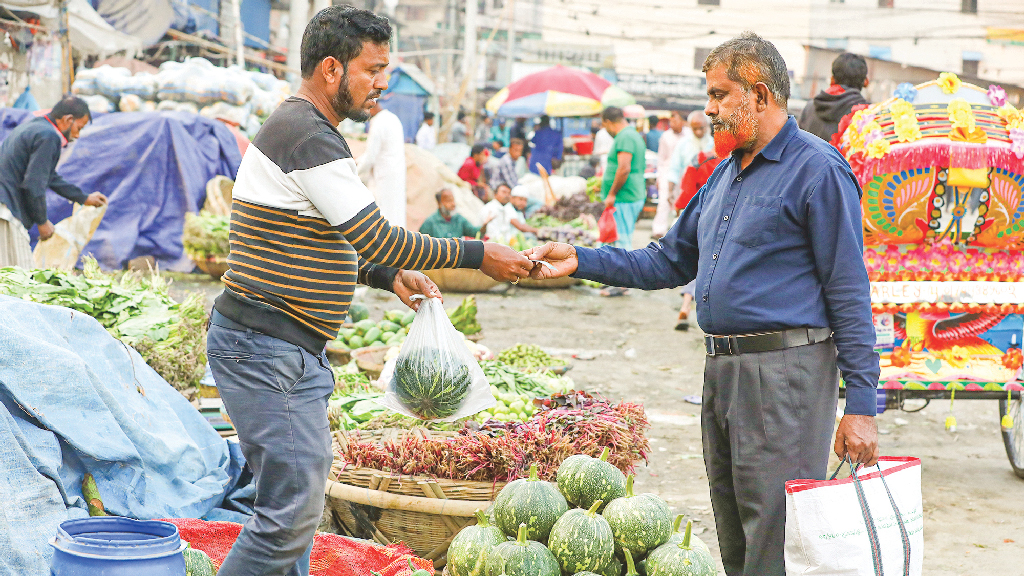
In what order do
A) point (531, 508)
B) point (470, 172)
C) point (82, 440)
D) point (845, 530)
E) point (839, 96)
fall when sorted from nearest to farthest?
point (845, 530) → point (531, 508) → point (82, 440) → point (839, 96) → point (470, 172)

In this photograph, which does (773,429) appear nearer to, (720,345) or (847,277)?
(720,345)

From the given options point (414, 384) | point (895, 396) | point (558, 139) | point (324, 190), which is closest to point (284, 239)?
point (324, 190)

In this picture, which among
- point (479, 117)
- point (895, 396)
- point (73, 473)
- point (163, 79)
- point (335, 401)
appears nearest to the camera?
point (73, 473)

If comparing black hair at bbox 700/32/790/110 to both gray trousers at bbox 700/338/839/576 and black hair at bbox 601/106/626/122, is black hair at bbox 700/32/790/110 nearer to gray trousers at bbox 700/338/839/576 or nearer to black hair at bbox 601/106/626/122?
gray trousers at bbox 700/338/839/576

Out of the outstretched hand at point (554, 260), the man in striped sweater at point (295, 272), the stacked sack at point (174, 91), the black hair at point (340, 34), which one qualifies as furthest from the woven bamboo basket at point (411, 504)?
the stacked sack at point (174, 91)

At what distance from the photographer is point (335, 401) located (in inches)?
192

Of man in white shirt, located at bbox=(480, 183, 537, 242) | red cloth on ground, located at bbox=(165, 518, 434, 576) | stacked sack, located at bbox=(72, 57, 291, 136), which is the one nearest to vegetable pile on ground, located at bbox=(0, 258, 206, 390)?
red cloth on ground, located at bbox=(165, 518, 434, 576)

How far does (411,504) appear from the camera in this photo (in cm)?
371

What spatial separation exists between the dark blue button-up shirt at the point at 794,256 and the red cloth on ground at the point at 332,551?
5.13ft

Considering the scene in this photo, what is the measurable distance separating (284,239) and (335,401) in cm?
245

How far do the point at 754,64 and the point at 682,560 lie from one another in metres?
1.53

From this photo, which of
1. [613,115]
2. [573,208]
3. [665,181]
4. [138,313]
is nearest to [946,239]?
[138,313]

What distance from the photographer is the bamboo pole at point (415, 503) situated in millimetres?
3678

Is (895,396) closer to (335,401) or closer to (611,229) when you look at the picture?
(335,401)
